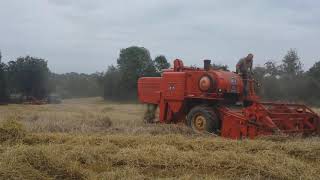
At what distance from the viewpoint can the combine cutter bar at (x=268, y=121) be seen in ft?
42.1

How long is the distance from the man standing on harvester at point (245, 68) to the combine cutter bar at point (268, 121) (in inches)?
56.4

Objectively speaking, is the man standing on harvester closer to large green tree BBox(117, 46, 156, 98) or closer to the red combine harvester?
the red combine harvester

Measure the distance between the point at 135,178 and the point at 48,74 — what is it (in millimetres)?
47354

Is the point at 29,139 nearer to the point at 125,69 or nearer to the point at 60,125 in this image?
the point at 60,125

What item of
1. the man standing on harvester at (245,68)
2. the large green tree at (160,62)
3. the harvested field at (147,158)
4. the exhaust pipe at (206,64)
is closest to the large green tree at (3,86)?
the large green tree at (160,62)

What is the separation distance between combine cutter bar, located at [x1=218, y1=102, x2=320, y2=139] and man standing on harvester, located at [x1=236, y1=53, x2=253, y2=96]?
1.43m

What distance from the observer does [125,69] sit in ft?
177

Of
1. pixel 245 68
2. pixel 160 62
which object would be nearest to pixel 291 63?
pixel 160 62

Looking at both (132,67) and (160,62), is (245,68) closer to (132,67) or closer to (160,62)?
(160,62)

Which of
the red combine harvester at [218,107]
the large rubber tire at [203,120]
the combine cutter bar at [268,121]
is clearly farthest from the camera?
the large rubber tire at [203,120]

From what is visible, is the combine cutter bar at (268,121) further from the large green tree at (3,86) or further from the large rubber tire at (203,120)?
the large green tree at (3,86)

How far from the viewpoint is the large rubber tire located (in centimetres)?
1405

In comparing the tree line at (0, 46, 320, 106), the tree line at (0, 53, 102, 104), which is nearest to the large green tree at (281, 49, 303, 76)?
the tree line at (0, 46, 320, 106)

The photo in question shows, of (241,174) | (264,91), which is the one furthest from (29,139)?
(264,91)
